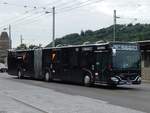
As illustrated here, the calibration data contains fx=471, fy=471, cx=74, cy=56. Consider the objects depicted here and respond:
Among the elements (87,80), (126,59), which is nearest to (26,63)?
(87,80)

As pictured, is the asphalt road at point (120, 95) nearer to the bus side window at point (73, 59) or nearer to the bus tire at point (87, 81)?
the bus tire at point (87, 81)

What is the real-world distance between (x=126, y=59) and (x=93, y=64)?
229cm

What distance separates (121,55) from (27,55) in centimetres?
1537

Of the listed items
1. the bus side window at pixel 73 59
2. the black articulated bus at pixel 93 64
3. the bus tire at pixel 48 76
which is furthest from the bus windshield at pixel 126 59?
the bus tire at pixel 48 76

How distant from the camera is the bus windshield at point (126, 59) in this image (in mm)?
27391

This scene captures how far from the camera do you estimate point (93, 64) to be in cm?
2903

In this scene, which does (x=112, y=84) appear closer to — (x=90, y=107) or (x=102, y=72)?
(x=102, y=72)

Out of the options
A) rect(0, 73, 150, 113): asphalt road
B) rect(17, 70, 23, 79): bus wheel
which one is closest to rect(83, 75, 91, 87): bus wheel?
rect(0, 73, 150, 113): asphalt road

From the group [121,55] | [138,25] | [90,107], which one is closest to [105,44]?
[121,55]

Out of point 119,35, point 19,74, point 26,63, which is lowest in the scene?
point 19,74

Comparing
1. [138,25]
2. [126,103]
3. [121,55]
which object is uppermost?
[138,25]

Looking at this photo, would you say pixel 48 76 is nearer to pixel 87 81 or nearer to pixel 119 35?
pixel 87 81

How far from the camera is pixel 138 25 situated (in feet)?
212

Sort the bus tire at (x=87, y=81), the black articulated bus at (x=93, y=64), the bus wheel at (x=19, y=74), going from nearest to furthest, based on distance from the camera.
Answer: the black articulated bus at (x=93, y=64)
the bus tire at (x=87, y=81)
the bus wheel at (x=19, y=74)
